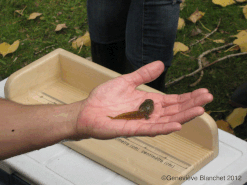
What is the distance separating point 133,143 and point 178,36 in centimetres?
182

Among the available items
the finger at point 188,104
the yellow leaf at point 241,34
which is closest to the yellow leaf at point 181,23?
the yellow leaf at point 241,34

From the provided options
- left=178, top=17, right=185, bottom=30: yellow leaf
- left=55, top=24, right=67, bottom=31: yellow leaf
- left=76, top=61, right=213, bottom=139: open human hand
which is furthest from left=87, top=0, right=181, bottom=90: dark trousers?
left=55, top=24, right=67, bottom=31: yellow leaf

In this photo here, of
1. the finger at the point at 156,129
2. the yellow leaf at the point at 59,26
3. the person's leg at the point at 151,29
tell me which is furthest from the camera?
the yellow leaf at the point at 59,26

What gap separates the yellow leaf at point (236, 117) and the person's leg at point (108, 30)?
0.95 m

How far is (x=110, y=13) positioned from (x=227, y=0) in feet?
6.64

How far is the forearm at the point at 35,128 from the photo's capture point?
4.94 feet

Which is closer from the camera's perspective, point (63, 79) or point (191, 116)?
point (191, 116)

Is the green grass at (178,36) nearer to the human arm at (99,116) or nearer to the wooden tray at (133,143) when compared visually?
the wooden tray at (133,143)

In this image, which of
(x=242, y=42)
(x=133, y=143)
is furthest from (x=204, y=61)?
(x=133, y=143)

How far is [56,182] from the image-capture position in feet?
5.65

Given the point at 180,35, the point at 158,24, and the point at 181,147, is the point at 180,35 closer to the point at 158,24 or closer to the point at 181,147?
the point at 158,24

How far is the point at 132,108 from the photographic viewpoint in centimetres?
166

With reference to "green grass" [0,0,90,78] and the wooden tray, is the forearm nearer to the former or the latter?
the wooden tray

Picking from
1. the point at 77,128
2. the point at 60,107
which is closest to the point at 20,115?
the point at 60,107
